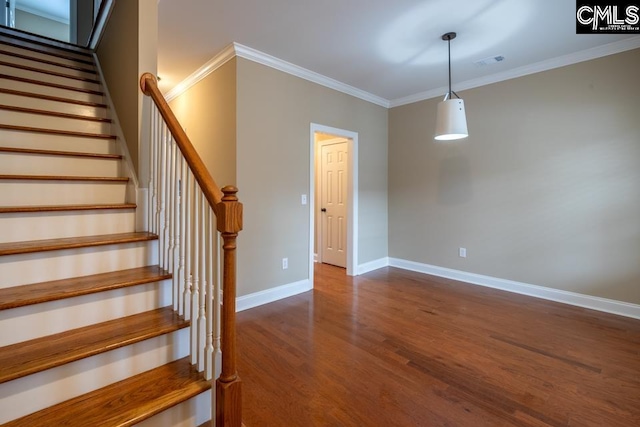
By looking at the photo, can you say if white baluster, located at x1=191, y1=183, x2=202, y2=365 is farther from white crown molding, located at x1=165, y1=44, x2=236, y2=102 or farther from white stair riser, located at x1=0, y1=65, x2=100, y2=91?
white stair riser, located at x1=0, y1=65, x2=100, y2=91

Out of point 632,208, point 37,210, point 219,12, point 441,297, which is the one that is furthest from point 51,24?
point 632,208

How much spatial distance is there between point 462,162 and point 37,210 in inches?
171

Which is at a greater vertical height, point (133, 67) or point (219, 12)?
point (219, 12)

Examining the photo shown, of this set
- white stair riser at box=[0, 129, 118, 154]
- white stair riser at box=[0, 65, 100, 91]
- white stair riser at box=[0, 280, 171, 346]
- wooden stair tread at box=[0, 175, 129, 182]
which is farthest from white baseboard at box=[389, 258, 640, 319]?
white stair riser at box=[0, 65, 100, 91]

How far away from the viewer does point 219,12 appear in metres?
2.47

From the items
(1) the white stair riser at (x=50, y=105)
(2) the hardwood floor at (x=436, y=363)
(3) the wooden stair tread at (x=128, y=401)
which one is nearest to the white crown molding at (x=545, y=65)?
(2) the hardwood floor at (x=436, y=363)

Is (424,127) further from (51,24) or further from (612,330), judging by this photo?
(51,24)

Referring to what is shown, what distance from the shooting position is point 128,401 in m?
1.25

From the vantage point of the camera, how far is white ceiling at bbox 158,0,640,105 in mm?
2396

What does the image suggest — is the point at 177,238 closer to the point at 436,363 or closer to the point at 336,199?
the point at 436,363

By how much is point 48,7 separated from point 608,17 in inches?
348

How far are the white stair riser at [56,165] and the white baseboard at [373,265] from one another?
334 centimetres

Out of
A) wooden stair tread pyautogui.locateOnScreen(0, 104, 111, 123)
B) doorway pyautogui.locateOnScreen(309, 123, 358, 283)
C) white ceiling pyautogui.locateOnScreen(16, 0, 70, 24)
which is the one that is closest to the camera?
wooden stair tread pyautogui.locateOnScreen(0, 104, 111, 123)

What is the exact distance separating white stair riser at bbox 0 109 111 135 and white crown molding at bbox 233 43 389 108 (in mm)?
1502
